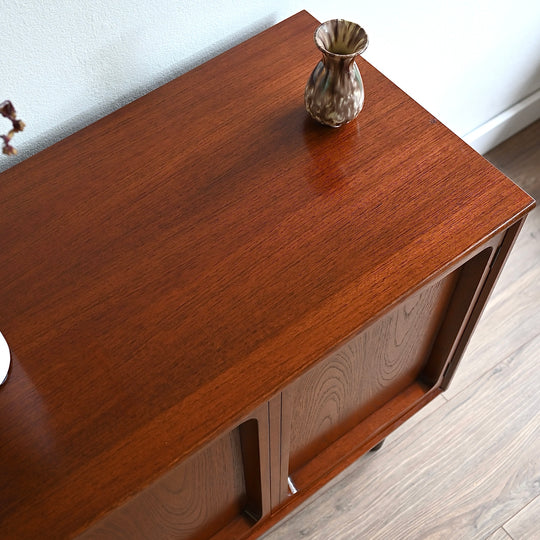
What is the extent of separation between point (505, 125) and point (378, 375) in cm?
95

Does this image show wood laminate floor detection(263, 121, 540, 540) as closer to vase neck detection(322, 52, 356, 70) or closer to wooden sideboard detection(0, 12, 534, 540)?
wooden sideboard detection(0, 12, 534, 540)

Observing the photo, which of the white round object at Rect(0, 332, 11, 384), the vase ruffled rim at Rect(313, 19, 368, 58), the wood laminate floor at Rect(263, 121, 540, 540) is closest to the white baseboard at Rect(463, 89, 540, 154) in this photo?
the wood laminate floor at Rect(263, 121, 540, 540)

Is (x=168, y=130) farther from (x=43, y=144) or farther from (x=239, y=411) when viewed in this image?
(x=239, y=411)

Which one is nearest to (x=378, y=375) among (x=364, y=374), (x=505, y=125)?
(x=364, y=374)

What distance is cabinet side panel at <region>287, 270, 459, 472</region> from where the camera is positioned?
818mm

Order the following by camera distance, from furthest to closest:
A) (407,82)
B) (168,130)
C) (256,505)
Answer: (407,82), (256,505), (168,130)

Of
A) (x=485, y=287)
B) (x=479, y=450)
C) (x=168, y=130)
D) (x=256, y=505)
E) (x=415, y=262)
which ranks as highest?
(x=168, y=130)

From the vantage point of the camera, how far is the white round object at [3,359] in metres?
0.65

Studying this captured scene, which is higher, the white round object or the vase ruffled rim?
the vase ruffled rim

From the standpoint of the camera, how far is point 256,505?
97 centimetres

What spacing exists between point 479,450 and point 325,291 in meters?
0.78

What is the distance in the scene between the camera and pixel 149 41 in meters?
0.86

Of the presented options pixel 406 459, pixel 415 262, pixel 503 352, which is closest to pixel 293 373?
pixel 415 262

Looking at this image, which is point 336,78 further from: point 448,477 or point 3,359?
point 448,477
